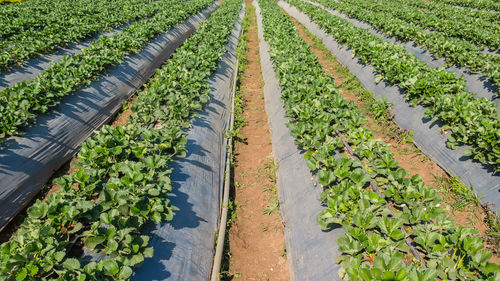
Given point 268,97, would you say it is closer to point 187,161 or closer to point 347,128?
point 347,128

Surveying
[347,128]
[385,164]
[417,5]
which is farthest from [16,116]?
[417,5]

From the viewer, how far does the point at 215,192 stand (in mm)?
5246

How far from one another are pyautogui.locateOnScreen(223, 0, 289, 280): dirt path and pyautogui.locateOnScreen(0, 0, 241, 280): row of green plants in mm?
1778

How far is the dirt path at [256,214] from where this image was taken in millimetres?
4594

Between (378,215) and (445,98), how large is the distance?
485 centimetres

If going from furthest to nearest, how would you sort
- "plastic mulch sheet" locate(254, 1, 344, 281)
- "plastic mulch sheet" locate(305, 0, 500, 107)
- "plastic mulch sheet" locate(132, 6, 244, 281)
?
"plastic mulch sheet" locate(305, 0, 500, 107) → "plastic mulch sheet" locate(254, 1, 344, 281) → "plastic mulch sheet" locate(132, 6, 244, 281)

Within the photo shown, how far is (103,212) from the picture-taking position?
369cm

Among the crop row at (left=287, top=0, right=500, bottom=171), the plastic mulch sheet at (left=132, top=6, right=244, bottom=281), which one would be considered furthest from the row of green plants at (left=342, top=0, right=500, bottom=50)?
the plastic mulch sheet at (left=132, top=6, right=244, bottom=281)

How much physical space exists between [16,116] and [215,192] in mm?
4995

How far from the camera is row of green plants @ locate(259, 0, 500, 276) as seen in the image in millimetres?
2996

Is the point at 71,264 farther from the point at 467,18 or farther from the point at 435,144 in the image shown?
the point at 467,18

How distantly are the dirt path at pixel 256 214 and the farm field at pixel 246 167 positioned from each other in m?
0.03

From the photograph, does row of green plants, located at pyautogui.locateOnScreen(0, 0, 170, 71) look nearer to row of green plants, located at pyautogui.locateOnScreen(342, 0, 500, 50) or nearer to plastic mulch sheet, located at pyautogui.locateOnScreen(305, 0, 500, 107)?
plastic mulch sheet, located at pyautogui.locateOnScreen(305, 0, 500, 107)

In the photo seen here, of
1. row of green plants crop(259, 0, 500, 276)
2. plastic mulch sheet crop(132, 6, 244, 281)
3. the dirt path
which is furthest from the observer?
the dirt path
